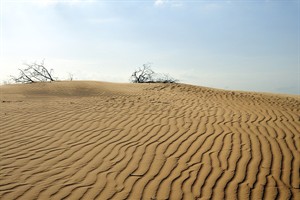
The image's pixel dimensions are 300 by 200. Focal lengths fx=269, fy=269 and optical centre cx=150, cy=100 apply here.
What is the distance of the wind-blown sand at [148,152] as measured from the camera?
3.96 meters

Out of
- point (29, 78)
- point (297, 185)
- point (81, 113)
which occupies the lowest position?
point (297, 185)

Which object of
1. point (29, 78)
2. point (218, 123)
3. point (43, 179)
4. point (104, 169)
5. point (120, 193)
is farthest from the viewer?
point (29, 78)

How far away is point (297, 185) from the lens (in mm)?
4176

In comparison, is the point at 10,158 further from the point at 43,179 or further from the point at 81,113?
the point at 81,113

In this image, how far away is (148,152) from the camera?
518 centimetres

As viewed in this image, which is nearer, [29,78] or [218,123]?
[218,123]

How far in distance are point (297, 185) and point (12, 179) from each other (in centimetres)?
439

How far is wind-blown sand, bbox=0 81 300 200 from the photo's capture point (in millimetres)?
3961

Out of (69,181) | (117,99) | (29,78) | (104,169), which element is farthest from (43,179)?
(29,78)

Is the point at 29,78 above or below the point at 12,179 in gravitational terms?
above

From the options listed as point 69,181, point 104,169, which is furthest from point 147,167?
point 69,181

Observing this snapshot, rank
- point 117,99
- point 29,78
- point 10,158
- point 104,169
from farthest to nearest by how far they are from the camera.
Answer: point 29,78 < point 117,99 < point 10,158 < point 104,169

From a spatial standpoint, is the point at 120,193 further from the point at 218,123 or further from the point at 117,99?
the point at 117,99

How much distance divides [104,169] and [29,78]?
48.2 ft
